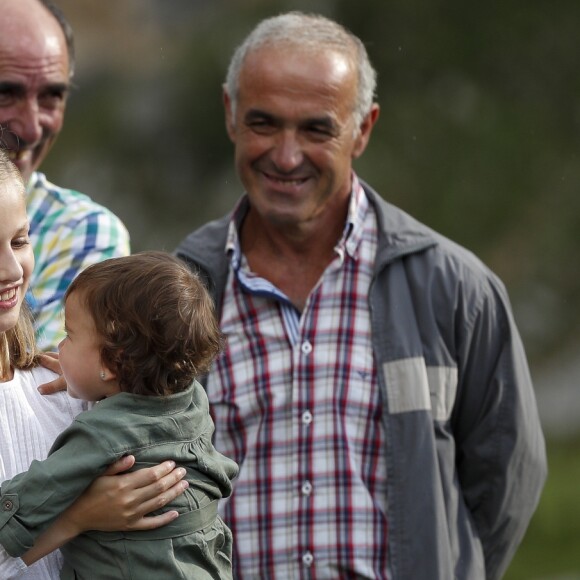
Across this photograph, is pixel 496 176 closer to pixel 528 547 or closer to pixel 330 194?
pixel 528 547

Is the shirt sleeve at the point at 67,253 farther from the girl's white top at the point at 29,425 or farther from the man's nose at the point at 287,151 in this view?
the girl's white top at the point at 29,425

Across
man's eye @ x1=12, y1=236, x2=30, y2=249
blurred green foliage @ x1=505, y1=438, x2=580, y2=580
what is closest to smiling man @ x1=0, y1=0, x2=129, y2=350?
man's eye @ x1=12, y1=236, x2=30, y2=249

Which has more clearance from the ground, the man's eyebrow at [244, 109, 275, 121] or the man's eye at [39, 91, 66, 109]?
the man's eye at [39, 91, 66, 109]

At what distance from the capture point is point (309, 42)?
3.98 meters

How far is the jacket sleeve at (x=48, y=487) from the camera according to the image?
7.50 ft

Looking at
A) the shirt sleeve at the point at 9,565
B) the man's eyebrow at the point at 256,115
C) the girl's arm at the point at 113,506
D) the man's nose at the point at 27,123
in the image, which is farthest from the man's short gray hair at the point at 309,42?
the shirt sleeve at the point at 9,565

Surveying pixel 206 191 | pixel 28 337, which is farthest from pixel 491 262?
pixel 28 337

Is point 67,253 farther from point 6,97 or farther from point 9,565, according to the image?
point 9,565

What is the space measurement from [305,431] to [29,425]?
4.20ft

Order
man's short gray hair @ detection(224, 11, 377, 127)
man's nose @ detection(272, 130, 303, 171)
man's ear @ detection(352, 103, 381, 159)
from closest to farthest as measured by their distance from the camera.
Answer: man's nose @ detection(272, 130, 303, 171) → man's short gray hair @ detection(224, 11, 377, 127) → man's ear @ detection(352, 103, 381, 159)

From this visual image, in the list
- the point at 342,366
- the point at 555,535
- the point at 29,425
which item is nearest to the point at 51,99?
the point at 342,366

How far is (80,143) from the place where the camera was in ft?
38.2

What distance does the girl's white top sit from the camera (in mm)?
2438

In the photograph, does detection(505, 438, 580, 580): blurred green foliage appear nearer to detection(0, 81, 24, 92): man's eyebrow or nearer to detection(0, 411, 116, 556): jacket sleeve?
detection(0, 81, 24, 92): man's eyebrow
